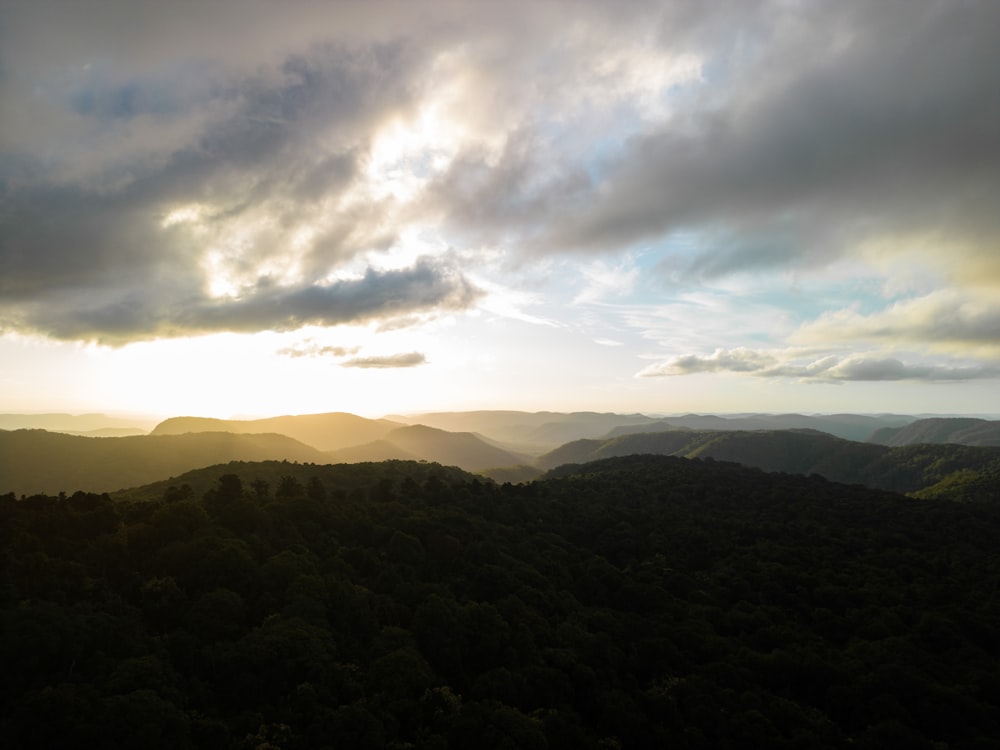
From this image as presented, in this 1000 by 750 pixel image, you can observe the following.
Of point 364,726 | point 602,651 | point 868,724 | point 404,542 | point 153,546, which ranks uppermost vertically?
point 153,546

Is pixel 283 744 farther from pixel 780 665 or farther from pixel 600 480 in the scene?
pixel 600 480

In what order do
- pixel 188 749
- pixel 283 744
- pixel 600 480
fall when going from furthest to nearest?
1. pixel 600 480
2. pixel 283 744
3. pixel 188 749

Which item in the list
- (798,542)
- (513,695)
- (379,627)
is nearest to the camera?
(513,695)

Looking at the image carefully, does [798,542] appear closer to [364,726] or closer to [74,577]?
[364,726]

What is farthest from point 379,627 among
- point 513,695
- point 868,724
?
point 868,724

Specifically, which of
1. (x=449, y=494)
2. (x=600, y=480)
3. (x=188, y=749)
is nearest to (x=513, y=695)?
(x=188, y=749)

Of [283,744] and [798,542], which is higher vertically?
[283,744]

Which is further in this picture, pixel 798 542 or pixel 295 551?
pixel 798 542
